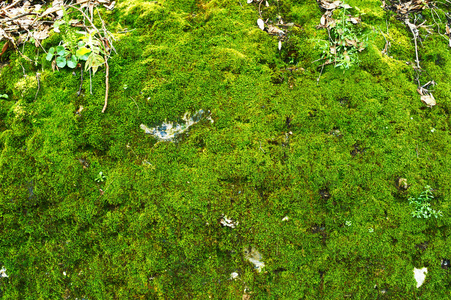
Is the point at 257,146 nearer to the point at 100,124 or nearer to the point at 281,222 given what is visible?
the point at 281,222

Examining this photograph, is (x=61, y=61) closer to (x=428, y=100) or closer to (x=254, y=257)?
(x=254, y=257)

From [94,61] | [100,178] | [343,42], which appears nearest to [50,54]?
[94,61]

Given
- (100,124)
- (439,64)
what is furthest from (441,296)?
(100,124)

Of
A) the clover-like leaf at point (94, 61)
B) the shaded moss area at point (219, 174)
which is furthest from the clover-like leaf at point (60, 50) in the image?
the clover-like leaf at point (94, 61)

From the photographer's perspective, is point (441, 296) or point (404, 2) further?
point (404, 2)

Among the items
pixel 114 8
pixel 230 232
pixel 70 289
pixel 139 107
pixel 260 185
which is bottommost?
pixel 70 289

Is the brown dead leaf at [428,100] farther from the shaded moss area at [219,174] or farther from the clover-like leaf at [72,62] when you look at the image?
the clover-like leaf at [72,62]

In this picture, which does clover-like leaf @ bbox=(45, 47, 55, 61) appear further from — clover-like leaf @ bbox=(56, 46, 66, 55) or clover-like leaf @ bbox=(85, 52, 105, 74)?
clover-like leaf @ bbox=(85, 52, 105, 74)
